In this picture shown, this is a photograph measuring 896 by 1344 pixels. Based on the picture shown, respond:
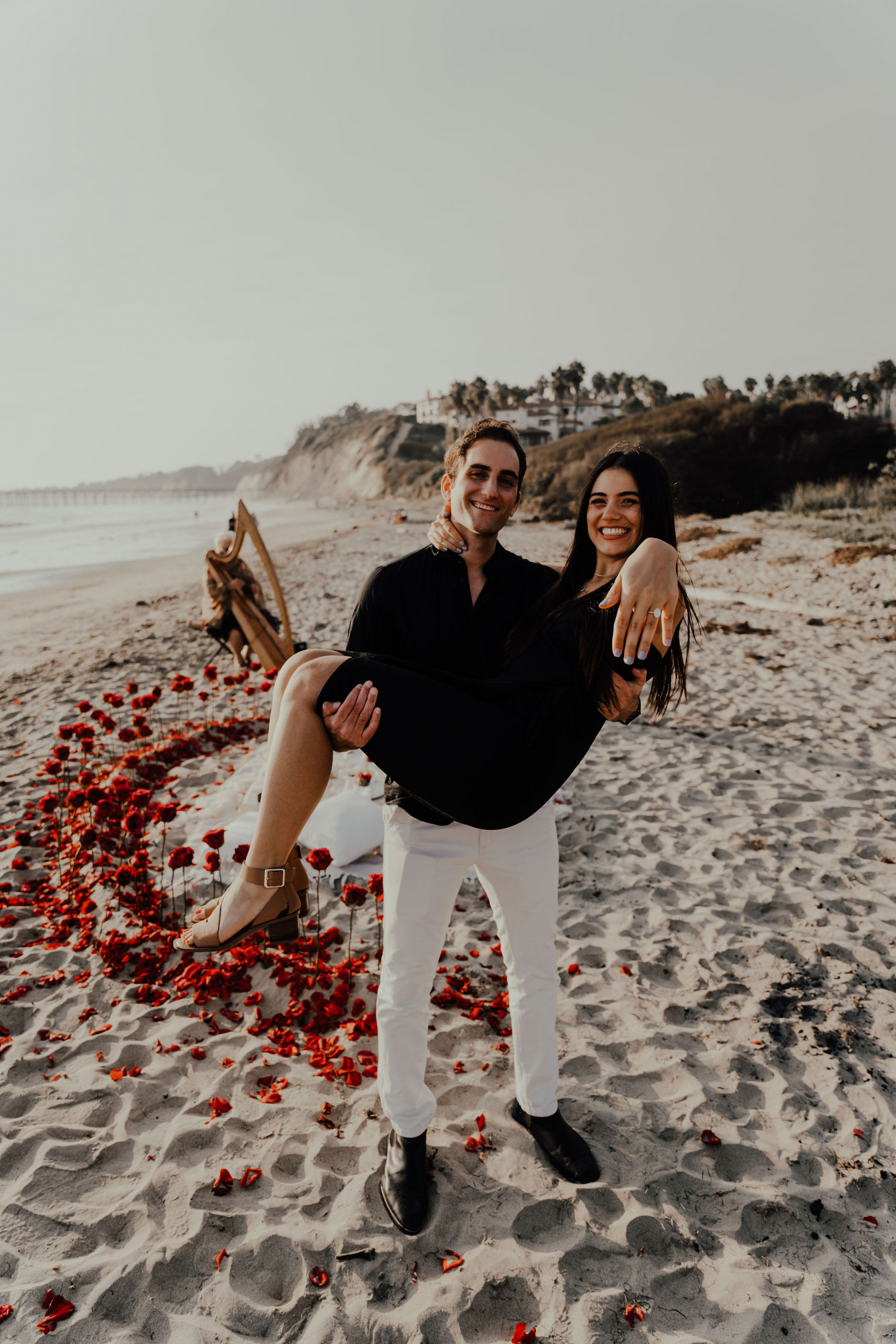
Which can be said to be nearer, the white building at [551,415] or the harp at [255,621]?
the harp at [255,621]

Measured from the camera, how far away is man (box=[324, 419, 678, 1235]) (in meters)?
2.29

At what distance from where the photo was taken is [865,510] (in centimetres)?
2055

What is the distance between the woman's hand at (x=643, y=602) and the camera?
6.53 feet

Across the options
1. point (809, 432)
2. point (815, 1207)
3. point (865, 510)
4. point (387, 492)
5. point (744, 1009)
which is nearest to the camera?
point (815, 1207)

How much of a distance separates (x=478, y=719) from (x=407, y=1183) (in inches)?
68.9

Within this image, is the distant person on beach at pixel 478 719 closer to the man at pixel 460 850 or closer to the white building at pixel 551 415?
the man at pixel 460 850

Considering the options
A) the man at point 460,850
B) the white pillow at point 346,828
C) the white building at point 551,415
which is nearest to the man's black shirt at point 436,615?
the man at point 460,850

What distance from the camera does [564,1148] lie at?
8.54ft

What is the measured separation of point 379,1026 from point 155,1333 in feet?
3.62

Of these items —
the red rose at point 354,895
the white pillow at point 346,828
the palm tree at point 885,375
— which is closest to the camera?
the red rose at point 354,895

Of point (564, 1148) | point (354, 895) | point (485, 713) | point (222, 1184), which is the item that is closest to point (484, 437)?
point (485, 713)

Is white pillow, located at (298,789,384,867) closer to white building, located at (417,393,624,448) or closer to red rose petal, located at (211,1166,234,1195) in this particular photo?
red rose petal, located at (211,1166,234,1195)

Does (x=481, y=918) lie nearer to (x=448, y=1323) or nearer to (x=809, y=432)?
(x=448, y=1323)

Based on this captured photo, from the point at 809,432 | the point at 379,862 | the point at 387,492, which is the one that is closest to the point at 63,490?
the point at 387,492
